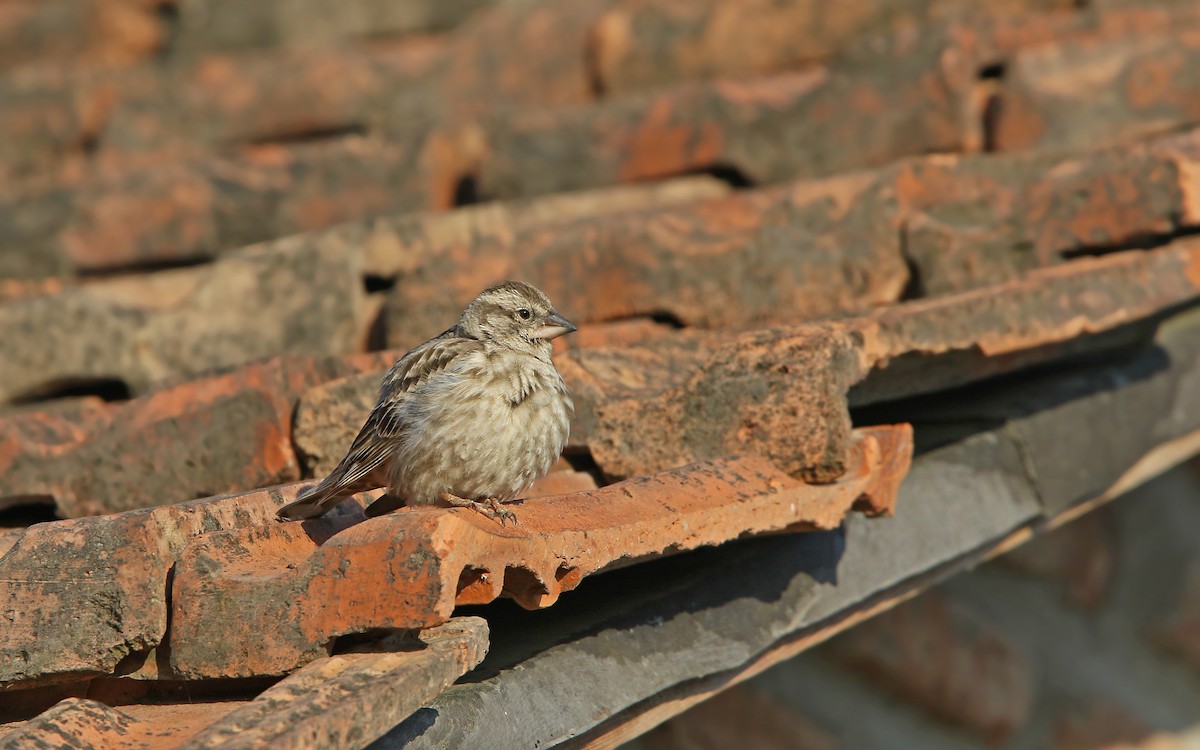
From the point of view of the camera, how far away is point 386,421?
3193mm

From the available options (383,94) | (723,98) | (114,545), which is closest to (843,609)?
(114,545)

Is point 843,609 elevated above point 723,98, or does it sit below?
below

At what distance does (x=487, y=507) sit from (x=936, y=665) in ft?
6.98

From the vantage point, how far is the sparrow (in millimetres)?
3152

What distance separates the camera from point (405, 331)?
4.28 metres

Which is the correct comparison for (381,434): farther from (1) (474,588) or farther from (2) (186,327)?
(2) (186,327)

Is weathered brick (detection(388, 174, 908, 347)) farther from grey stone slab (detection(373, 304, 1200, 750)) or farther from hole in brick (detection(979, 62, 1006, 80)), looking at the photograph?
hole in brick (detection(979, 62, 1006, 80))

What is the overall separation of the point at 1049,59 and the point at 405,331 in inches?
88.2

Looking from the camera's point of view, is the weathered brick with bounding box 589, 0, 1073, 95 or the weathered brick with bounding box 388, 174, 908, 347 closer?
the weathered brick with bounding box 388, 174, 908, 347

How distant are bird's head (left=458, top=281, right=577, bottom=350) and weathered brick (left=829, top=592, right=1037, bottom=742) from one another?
1.40m

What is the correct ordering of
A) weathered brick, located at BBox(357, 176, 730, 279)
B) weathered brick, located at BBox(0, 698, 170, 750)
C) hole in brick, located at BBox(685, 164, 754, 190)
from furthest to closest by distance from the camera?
hole in brick, located at BBox(685, 164, 754, 190)
weathered brick, located at BBox(357, 176, 730, 279)
weathered brick, located at BBox(0, 698, 170, 750)

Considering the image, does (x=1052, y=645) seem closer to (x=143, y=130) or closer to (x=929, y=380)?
(x=929, y=380)

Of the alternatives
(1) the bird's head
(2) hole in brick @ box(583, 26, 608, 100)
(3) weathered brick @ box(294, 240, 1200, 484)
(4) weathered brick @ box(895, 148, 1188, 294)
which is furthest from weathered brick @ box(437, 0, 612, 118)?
(3) weathered brick @ box(294, 240, 1200, 484)

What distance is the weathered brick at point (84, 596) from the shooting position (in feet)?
7.80
